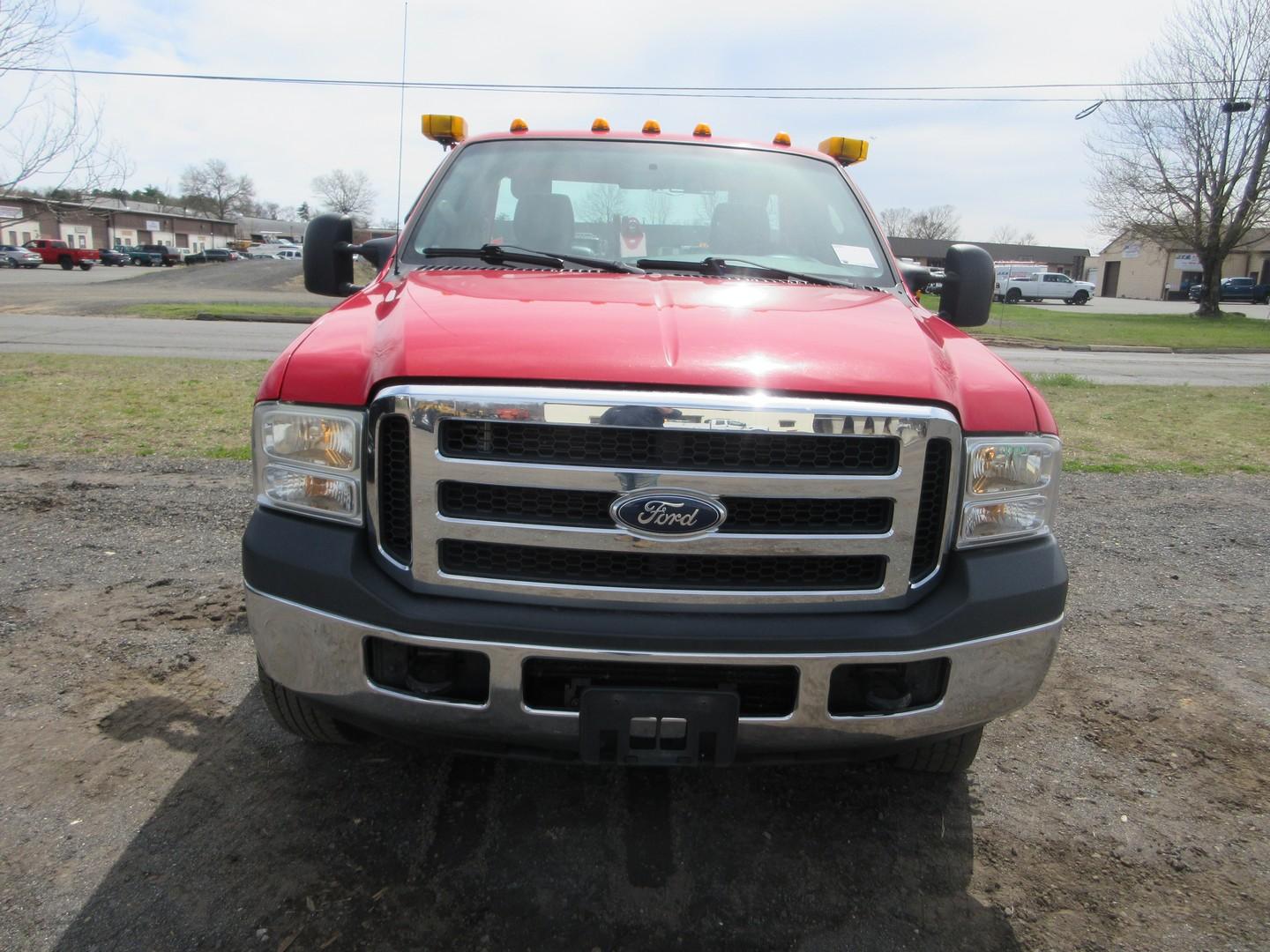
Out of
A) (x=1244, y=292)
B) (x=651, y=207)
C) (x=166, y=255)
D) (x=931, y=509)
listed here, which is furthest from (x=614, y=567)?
(x=166, y=255)

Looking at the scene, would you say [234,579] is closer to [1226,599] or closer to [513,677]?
[513,677]

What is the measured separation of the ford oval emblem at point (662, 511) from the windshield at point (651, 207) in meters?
1.45

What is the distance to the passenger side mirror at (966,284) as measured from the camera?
3.57m

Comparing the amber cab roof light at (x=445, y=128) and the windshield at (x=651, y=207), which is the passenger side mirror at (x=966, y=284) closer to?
the windshield at (x=651, y=207)

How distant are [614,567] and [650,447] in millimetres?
312

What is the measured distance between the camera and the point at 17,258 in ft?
187

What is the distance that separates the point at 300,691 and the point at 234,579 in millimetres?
2391

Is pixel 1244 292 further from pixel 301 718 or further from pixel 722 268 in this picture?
pixel 301 718

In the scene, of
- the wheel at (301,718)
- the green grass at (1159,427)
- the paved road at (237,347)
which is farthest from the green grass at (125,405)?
the green grass at (1159,427)

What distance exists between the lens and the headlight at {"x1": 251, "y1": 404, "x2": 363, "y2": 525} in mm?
2234

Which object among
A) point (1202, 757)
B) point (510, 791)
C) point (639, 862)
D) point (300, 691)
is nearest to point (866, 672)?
point (639, 862)

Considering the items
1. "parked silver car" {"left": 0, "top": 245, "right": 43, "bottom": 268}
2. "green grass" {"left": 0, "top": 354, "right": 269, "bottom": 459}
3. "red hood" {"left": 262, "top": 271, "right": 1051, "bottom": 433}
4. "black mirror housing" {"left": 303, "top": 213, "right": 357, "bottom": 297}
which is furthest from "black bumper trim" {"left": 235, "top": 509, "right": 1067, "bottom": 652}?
"parked silver car" {"left": 0, "top": 245, "right": 43, "bottom": 268}

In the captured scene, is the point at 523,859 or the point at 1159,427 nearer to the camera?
the point at 523,859

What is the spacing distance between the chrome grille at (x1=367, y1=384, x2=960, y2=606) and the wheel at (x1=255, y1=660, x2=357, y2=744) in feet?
2.20
